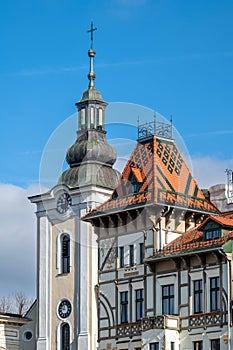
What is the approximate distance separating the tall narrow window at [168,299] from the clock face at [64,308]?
12892 mm

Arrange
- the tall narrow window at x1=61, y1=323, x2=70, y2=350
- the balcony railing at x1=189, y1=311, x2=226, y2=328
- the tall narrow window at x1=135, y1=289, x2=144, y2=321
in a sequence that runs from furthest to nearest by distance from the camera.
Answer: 1. the tall narrow window at x1=61, y1=323, x2=70, y2=350
2. the tall narrow window at x1=135, y1=289, x2=144, y2=321
3. the balcony railing at x1=189, y1=311, x2=226, y2=328

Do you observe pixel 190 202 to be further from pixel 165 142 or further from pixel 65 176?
pixel 65 176

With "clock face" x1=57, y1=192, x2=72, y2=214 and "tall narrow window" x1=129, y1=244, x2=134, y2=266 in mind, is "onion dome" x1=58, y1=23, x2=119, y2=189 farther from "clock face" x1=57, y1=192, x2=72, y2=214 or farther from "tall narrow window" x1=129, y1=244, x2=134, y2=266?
"tall narrow window" x1=129, y1=244, x2=134, y2=266

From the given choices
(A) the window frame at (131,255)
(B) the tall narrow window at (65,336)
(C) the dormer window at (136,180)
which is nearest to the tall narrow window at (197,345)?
(A) the window frame at (131,255)

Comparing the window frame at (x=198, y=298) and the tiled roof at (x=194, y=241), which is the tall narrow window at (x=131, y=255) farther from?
the window frame at (x=198, y=298)

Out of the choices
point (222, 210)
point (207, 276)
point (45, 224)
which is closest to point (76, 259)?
point (45, 224)

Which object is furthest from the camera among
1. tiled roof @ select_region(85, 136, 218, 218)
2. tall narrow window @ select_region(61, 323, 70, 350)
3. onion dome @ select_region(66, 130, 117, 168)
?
onion dome @ select_region(66, 130, 117, 168)

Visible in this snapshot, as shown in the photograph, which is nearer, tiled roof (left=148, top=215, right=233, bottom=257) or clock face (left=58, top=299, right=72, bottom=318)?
tiled roof (left=148, top=215, right=233, bottom=257)

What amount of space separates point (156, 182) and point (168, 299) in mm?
7342

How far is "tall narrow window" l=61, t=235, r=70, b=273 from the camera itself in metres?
86.5

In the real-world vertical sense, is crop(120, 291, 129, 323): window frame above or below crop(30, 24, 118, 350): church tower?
below

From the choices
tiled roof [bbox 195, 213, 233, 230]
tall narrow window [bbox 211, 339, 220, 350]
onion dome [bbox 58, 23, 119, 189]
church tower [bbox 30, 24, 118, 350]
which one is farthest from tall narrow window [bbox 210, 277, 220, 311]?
onion dome [bbox 58, 23, 119, 189]

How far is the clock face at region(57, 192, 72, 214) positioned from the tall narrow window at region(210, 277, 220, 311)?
61.2 ft

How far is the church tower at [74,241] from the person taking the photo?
276 feet
